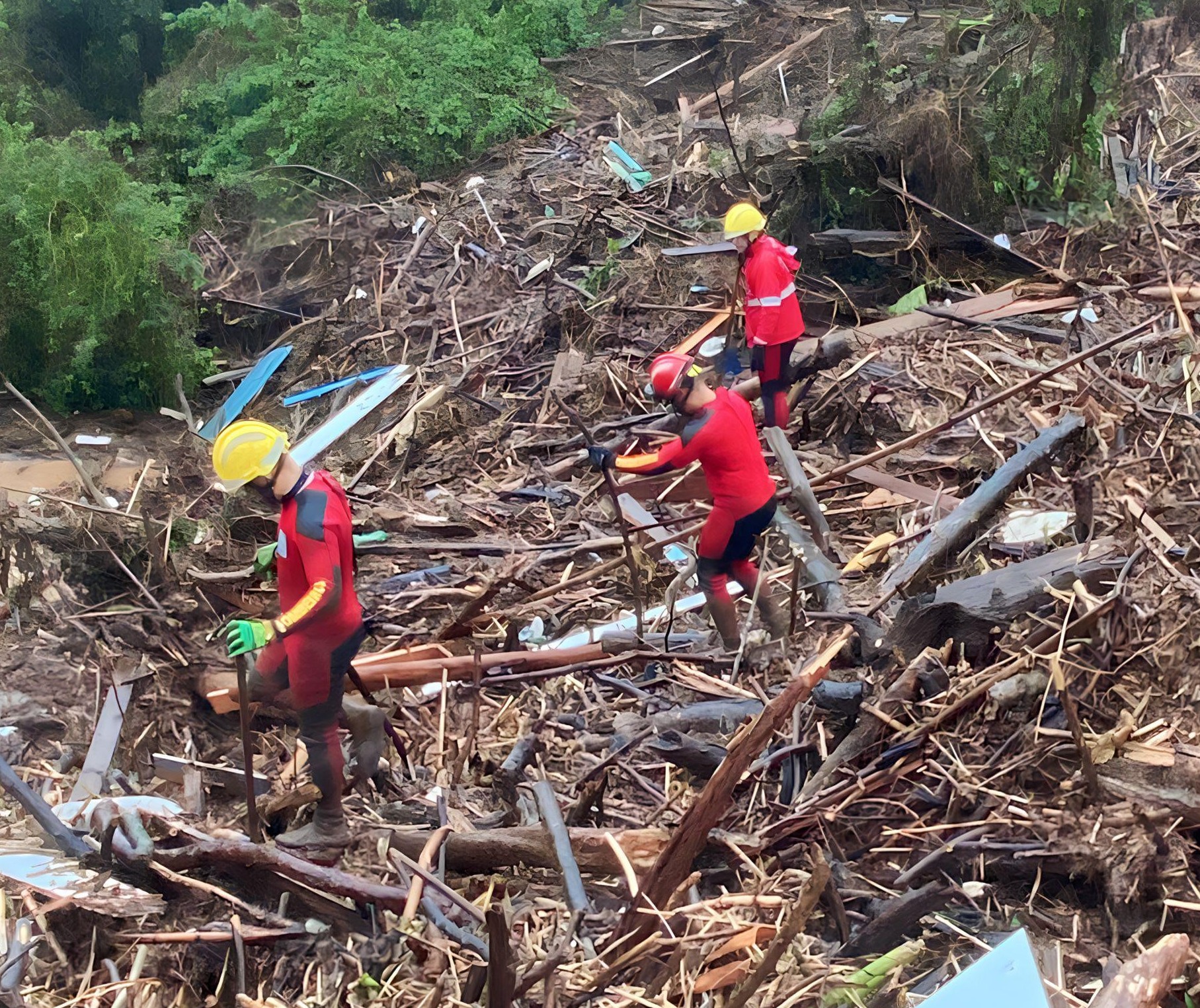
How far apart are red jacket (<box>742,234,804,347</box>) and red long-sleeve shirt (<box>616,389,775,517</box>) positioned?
6.44 ft

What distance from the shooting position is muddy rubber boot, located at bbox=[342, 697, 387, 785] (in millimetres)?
4977

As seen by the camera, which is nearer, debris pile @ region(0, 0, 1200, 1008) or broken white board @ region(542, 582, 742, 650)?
debris pile @ region(0, 0, 1200, 1008)

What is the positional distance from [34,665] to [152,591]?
0.75 metres

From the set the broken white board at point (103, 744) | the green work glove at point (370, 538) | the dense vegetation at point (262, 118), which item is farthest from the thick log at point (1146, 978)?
the dense vegetation at point (262, 118)

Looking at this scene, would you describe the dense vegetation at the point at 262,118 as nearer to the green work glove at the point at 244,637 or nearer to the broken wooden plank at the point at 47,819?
the broken wooden plank at the point at 47,819

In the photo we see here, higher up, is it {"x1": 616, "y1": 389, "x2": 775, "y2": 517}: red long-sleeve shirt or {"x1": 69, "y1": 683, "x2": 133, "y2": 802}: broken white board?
{"x1": 616, "y1": 389, "x2": 775, "y2": 517}: red long-sleeve shirt

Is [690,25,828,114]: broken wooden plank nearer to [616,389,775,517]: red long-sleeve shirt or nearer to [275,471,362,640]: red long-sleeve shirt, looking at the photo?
[616,389,775,517]: red long-sleeve shirt

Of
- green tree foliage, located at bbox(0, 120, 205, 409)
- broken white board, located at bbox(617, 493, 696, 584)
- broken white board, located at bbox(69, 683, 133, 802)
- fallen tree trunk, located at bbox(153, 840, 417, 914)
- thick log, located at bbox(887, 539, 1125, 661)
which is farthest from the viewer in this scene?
green tree foliage, located at bbox(0, 120, 205, 409)

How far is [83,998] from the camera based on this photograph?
149 inches

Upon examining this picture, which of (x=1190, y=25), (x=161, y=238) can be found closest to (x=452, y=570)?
(x=161, y=238)

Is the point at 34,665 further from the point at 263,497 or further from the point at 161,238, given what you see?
the point at 161,238

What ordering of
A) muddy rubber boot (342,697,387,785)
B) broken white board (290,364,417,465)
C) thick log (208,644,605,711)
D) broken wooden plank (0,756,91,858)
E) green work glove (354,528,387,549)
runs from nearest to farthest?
1. broken wooden plank (0,756,91,858)
2. muddy rubber boot (342,697,387,785)
3. thick log (208,644,605,711)
4. green work glove (354,528,387,549)
5. broken white board (290,364,417,465)

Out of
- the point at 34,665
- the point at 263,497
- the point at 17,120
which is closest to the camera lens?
the point at 263,497

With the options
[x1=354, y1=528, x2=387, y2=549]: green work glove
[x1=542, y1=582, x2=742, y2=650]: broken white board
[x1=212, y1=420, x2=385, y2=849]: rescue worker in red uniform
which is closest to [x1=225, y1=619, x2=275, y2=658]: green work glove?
[x1=212, y1=420, x2=385, y2=849]: rescue worker in red uniform
